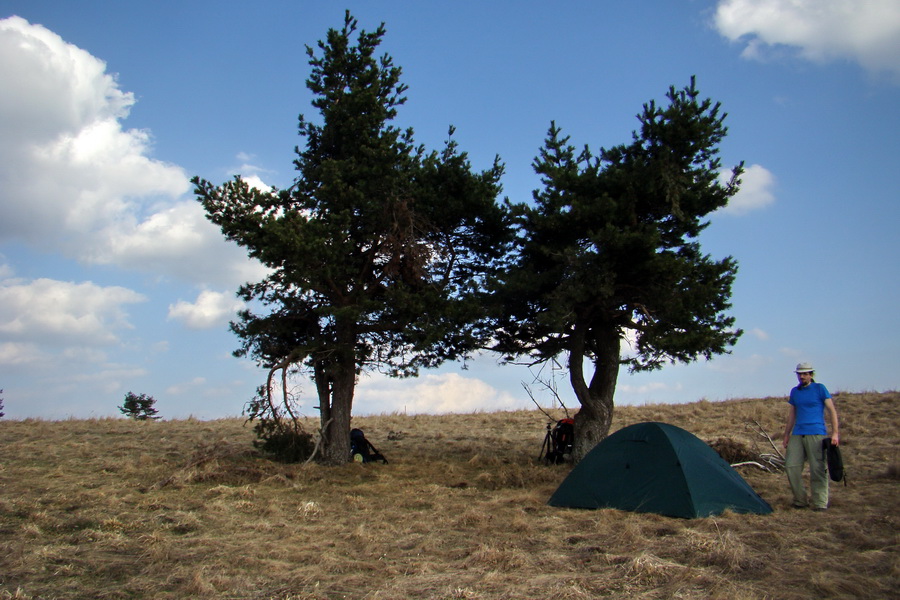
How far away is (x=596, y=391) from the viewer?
1653 cm

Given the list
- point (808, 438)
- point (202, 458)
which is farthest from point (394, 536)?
point (202, 458)

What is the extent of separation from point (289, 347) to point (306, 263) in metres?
3.30

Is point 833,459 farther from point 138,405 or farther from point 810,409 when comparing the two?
point 138,405

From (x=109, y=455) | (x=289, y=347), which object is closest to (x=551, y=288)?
(x=289, y=347)

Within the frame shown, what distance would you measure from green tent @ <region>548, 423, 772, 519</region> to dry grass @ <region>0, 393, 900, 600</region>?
1.32ft

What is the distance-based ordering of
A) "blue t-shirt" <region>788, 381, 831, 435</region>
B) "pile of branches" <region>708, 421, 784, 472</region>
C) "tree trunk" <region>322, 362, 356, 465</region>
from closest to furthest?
"blue t-shirt" <region>788, 381, 831, 435</region> < "pile of branches" <region>708, 421, 784, 472</region> < "tree trunk" <region>322, 362, 356, 465</region>

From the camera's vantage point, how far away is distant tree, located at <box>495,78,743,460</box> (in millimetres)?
14367

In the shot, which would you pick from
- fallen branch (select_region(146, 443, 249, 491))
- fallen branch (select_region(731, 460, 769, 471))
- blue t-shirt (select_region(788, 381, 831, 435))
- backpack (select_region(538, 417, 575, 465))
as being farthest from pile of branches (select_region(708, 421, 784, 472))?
fallen branch (select_region(146, 443, 249, 491))

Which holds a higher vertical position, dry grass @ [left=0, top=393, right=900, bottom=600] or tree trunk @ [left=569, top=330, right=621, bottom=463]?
tree trunk @ [left=569, top=330, right=621, bottom=463]

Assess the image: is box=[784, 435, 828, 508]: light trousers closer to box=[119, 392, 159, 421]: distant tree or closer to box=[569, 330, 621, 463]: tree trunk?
box=[569, 330, 621, 463]: tree trunk

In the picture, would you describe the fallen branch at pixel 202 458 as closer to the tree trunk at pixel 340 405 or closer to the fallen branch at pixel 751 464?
the tree trunk at pixel 340 405

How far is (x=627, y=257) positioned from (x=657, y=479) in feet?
19.4

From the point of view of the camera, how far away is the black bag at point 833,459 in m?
9.68

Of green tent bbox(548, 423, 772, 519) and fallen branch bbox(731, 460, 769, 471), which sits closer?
green tent bbox(548, 423, 772, 519)
